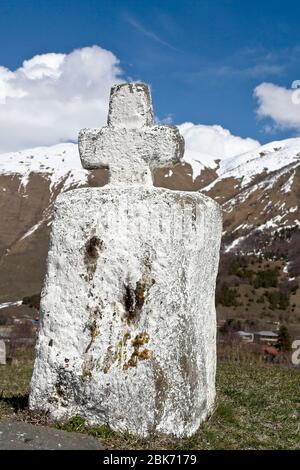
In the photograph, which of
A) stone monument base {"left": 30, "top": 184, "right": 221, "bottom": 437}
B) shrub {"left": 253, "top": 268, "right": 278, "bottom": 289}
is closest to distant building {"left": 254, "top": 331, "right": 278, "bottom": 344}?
stone monument base {"left": 30, "top": 184, "right": 221, "bottom": 437}

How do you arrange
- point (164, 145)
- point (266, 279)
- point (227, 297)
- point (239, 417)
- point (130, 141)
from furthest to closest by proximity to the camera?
point (266, 279)
point (227, 297)
point (239, 417)
point (130, 141)
point (164, 145)

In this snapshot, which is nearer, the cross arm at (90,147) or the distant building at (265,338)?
the cross arm at (90,147)

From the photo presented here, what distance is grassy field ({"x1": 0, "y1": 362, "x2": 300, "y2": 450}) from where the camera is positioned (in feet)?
24.1

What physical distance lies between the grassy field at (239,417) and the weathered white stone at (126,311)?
21 cm

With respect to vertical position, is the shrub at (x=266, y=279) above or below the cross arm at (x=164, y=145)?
above

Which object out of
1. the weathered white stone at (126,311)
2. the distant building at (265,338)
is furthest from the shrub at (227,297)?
the weathered white stone at (126,311)

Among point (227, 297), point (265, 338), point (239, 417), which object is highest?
point (227, 297)

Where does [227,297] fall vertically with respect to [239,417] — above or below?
above

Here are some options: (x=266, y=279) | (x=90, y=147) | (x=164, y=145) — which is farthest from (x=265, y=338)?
(x=266, y=279)

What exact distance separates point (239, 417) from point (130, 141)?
4.40m

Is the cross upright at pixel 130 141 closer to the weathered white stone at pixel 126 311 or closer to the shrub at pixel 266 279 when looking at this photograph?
the weathered white stone at pixel 126 311

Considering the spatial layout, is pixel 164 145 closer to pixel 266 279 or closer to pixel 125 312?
pixel 125 312

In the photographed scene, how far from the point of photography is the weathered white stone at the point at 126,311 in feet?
24.6

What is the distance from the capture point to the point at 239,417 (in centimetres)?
912
